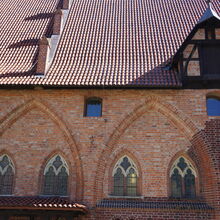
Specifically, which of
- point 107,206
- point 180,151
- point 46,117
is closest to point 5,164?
point 46,117

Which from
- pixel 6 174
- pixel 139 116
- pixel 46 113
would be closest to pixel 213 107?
pixel 139 116

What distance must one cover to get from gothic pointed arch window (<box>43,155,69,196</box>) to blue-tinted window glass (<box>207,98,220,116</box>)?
5.42 metres

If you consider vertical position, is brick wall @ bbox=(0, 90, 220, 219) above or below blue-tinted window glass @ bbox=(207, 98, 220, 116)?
below

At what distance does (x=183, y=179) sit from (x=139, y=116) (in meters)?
2.61

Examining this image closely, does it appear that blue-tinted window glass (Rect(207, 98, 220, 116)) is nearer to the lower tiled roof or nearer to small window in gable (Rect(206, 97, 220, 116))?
small window in gable (Rect(206, 97, 220, 116))

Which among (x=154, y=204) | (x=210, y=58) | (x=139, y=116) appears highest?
(x=210, y=58)

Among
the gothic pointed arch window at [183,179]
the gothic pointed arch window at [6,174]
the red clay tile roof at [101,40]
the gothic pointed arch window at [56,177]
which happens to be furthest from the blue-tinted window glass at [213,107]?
the gothic pointed arch window at [6,174]

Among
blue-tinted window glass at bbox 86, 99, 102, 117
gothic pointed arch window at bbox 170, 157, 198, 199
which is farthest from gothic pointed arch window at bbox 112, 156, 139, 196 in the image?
blue-tinted window glass at bbox 86, 99, 102, 117

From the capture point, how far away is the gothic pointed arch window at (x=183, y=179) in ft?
30.7

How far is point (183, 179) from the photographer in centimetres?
948

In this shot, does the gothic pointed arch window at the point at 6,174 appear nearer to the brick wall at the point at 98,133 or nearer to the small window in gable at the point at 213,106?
the brick wall at the point at 98,133

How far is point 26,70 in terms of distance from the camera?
1098 cm

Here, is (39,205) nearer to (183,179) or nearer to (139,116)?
(139,116)

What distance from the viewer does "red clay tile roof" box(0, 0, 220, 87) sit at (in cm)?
1048
